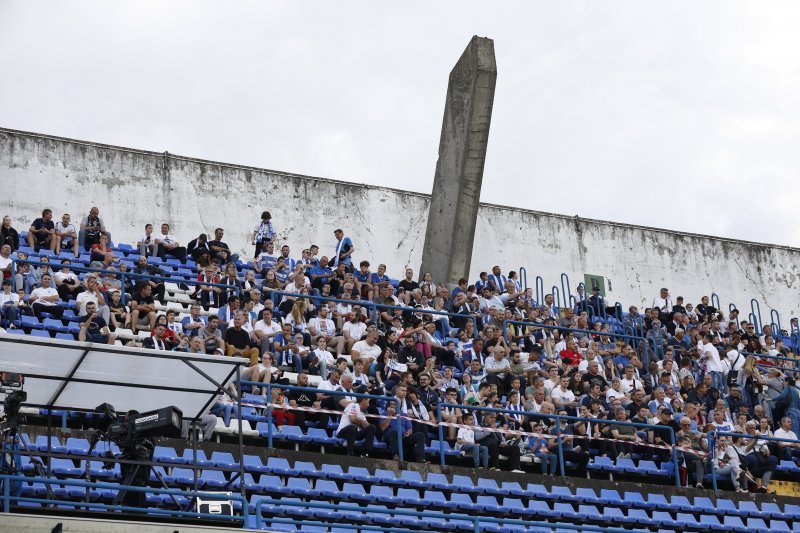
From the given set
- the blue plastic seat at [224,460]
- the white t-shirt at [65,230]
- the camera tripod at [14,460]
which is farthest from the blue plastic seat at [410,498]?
the white t-shirt at [65,230]

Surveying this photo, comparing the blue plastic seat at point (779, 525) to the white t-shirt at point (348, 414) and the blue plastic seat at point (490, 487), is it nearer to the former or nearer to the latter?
the blue plastic seat at point (490, 487)

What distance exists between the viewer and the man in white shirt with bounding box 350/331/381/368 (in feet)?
70.1

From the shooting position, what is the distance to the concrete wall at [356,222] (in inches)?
1118

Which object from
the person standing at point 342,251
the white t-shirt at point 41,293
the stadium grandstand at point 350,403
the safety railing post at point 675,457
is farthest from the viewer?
the person standing at point 342,251

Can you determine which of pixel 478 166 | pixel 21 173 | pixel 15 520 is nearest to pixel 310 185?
pixel 478 166

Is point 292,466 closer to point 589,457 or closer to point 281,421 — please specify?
point 281,421

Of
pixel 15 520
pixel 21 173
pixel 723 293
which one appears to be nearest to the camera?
pixel 15 520

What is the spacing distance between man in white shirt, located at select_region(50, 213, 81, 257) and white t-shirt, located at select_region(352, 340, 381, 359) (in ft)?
17.8

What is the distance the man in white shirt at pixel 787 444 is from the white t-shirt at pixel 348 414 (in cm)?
747

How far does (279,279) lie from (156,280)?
2.49 meters

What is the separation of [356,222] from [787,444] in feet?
37.5

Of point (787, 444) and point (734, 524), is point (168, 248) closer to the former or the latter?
point (734, 524)

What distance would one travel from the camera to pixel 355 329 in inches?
880

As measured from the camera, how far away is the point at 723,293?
34781mm
